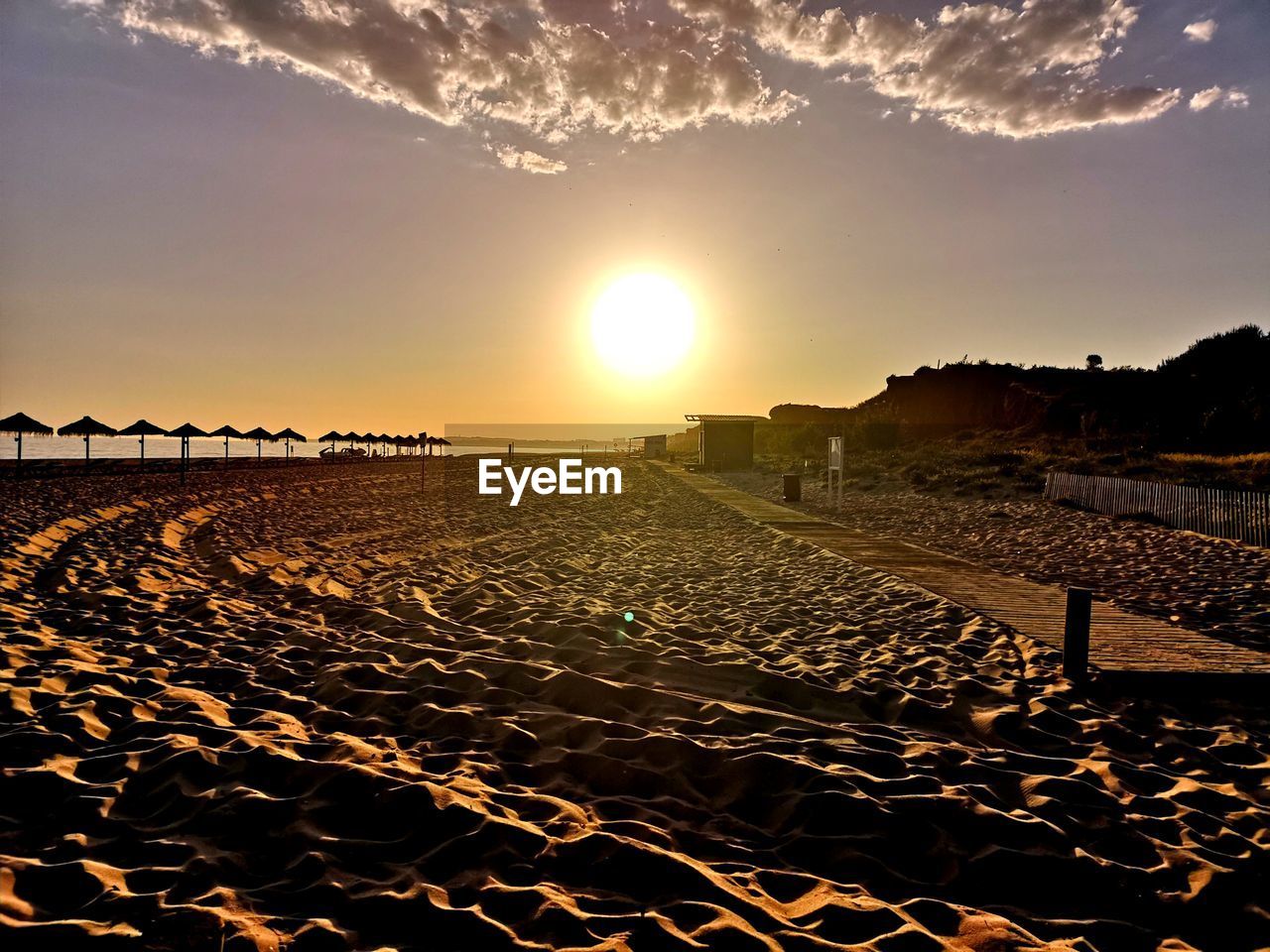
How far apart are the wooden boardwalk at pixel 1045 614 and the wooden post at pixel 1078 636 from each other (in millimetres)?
204

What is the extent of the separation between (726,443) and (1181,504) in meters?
26.4

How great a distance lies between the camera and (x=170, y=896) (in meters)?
2.32

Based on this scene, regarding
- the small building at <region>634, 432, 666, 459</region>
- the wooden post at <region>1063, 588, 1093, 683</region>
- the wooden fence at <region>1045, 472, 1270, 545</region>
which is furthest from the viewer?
the small building at <region>634, 432, 666, 459</region>

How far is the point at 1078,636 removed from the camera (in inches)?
200

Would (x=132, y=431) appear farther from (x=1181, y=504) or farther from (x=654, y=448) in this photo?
(x=1181, y=504)

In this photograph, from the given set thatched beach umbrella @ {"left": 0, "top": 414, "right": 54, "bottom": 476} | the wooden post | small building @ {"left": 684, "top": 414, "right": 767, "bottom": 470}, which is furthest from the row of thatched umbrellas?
the wooden post

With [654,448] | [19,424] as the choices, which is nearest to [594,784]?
[19,424]

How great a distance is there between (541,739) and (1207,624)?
279 inches

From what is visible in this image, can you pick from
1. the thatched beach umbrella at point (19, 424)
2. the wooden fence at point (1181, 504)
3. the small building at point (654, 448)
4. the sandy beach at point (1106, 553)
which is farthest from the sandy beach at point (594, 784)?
the small building at point (654, 448)

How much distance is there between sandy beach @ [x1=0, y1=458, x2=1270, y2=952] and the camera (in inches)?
93.0

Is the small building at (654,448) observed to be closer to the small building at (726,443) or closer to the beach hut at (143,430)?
the small building at (726,443)

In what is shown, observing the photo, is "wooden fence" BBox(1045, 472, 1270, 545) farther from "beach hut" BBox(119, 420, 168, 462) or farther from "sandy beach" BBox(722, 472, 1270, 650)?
"beach hut" BBox(119, 420, 168, 462)

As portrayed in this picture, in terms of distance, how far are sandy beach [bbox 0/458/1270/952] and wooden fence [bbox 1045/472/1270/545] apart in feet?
26.4

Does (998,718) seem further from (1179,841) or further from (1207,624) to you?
(1207,624)
